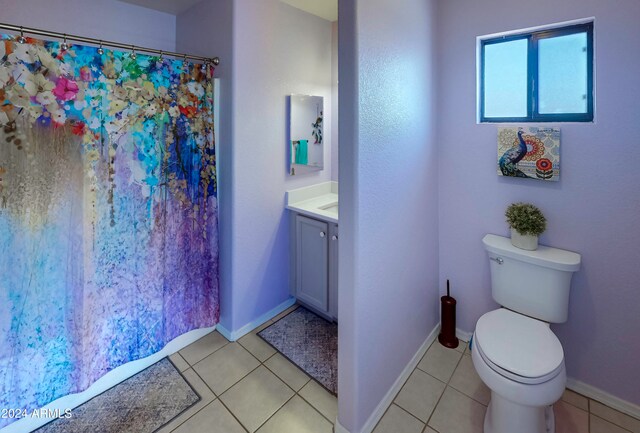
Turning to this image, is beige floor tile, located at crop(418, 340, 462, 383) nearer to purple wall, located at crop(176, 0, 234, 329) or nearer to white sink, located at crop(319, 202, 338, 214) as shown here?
white sink, located at crop(319, 202, 338, 214)

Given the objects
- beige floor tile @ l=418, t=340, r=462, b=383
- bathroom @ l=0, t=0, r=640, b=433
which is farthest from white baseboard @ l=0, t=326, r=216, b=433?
beige floor tile @ l=418, t=340, r=462, b=383

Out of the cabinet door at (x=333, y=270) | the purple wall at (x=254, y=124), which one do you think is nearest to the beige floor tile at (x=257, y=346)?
the purple wall at (x=254, y=124)

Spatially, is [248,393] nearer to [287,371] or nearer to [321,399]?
[287,371]

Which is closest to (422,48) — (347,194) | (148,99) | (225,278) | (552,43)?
(552,43)

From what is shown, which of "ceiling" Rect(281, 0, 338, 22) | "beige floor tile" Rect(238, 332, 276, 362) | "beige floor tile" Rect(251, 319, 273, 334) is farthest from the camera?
"beige floor tile" Rect(251, 319, 273, 334)

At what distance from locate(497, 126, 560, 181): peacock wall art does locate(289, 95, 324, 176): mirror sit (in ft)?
4.37

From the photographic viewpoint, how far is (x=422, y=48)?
177 cm

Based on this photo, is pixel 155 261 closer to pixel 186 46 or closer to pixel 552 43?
pixel 186 46

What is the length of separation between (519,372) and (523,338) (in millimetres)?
249

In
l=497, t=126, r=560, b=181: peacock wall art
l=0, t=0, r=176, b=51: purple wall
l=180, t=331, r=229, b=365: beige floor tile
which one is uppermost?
l=0, t=0, r=176, b=51: purple wall

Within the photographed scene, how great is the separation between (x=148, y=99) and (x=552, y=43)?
220 cm

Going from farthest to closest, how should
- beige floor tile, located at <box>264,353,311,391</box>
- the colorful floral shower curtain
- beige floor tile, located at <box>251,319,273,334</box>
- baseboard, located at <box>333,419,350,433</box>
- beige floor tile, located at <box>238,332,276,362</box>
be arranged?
beige floor tile, located at <box>251,319,273,334</box> → beige floor tile, located at <box>238,332,276,362</box> → beige floor tile, located at <box>264,353,311,391</box> → baseboard, located at <box>333,419,350,433</box> → the colorful floral shower curtain

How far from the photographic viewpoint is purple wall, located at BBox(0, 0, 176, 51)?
5.89 ft

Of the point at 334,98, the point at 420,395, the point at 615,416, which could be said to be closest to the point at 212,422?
the point at 420,395
